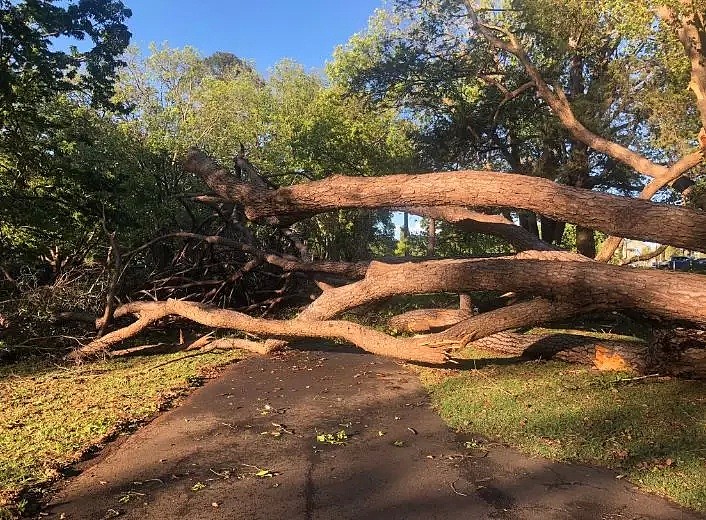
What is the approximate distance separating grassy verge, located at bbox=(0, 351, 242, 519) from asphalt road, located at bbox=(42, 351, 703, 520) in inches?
10.5

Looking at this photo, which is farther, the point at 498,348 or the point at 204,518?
the point at 498,348

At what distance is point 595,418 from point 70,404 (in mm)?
5230

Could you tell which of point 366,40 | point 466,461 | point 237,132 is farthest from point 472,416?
point 237,132

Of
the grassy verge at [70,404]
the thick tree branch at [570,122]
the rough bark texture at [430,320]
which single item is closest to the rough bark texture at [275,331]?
the grassy verge at [70,404]

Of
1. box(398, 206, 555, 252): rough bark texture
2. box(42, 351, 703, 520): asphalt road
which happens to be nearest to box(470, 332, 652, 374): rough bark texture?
box(398, 206, 555, 252): rough bark texture

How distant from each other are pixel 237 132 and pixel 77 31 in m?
14.2

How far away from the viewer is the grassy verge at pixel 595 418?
169 inches

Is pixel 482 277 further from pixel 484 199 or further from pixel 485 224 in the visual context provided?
pixel 485 224

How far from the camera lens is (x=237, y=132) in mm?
26016

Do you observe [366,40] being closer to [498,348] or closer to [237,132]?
[237,132]

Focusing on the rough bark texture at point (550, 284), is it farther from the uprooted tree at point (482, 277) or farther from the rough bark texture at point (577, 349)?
the rough bark texture at point (577, 349)

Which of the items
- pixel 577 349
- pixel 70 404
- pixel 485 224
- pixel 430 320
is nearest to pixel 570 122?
pixel 485 224

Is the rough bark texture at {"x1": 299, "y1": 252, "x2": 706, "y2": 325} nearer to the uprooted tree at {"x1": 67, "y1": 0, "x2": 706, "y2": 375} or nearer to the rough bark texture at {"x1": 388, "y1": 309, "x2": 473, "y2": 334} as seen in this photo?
the uprooted tree at {"x1": 67, "y1": 0, "x2": 706, "y2": 375}

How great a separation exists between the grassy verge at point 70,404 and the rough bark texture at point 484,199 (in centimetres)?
243
